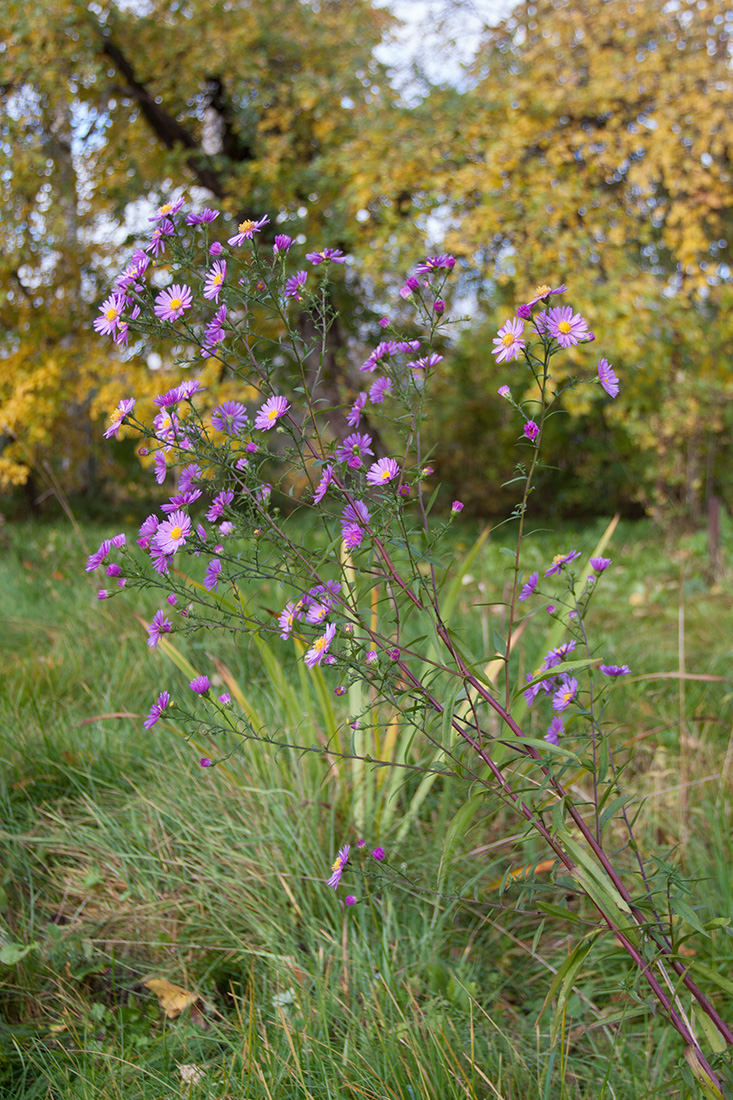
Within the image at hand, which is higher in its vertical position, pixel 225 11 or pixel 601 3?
pixel 225 11

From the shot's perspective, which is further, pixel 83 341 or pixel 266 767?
pixel 83 341

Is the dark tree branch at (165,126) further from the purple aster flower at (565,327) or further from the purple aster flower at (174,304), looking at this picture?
the purple aster flower at (565,327)

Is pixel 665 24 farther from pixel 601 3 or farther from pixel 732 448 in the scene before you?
pixel 732 448

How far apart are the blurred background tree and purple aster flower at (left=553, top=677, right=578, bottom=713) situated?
395cm

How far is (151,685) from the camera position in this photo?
8.52ft

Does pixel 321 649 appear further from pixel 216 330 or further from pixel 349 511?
pixel 216 330

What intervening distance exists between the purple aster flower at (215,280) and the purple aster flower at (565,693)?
2.53 feet

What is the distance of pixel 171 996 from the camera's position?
157 centimetres

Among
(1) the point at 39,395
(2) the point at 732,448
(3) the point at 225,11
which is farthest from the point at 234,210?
(2) the point at 732,448

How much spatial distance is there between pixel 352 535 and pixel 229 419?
→ 270 millimetres

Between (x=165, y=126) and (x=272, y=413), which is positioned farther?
(x=165, y=126)

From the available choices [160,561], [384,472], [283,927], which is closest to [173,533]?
[160,561]

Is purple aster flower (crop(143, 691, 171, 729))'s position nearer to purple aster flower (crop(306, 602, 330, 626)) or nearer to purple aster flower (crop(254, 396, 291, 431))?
purple aster flower (crop(306, 602, 330, 626))

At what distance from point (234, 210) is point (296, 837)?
612 centimetres
